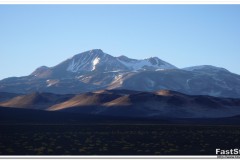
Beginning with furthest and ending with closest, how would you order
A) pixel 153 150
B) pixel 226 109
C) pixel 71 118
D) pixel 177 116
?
pixel 226 109 < pixel 177 116 < pixel 71 118 < pixel 153 150

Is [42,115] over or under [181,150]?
over

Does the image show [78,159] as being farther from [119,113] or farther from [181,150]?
[119,113]

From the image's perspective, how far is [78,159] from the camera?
3781cm

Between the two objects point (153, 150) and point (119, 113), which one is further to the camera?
point (119, 113)

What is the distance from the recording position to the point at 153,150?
5109 centimetres

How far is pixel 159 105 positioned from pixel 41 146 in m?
142

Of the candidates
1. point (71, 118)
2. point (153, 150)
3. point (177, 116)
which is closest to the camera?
point (153, 150)

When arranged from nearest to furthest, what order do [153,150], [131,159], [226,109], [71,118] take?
[131,159]
[153,150]
[71,118]
[226,109]

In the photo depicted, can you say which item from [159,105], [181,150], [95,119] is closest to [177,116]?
[159,105]

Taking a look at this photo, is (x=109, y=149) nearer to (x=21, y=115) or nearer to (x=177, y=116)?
(x=21, y=115)

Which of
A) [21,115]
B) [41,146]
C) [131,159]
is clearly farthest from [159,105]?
[131,159]

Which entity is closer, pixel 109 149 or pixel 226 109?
pixel 109 149

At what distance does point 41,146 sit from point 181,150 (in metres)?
15.6

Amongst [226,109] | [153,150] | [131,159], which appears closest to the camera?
[131,159]
